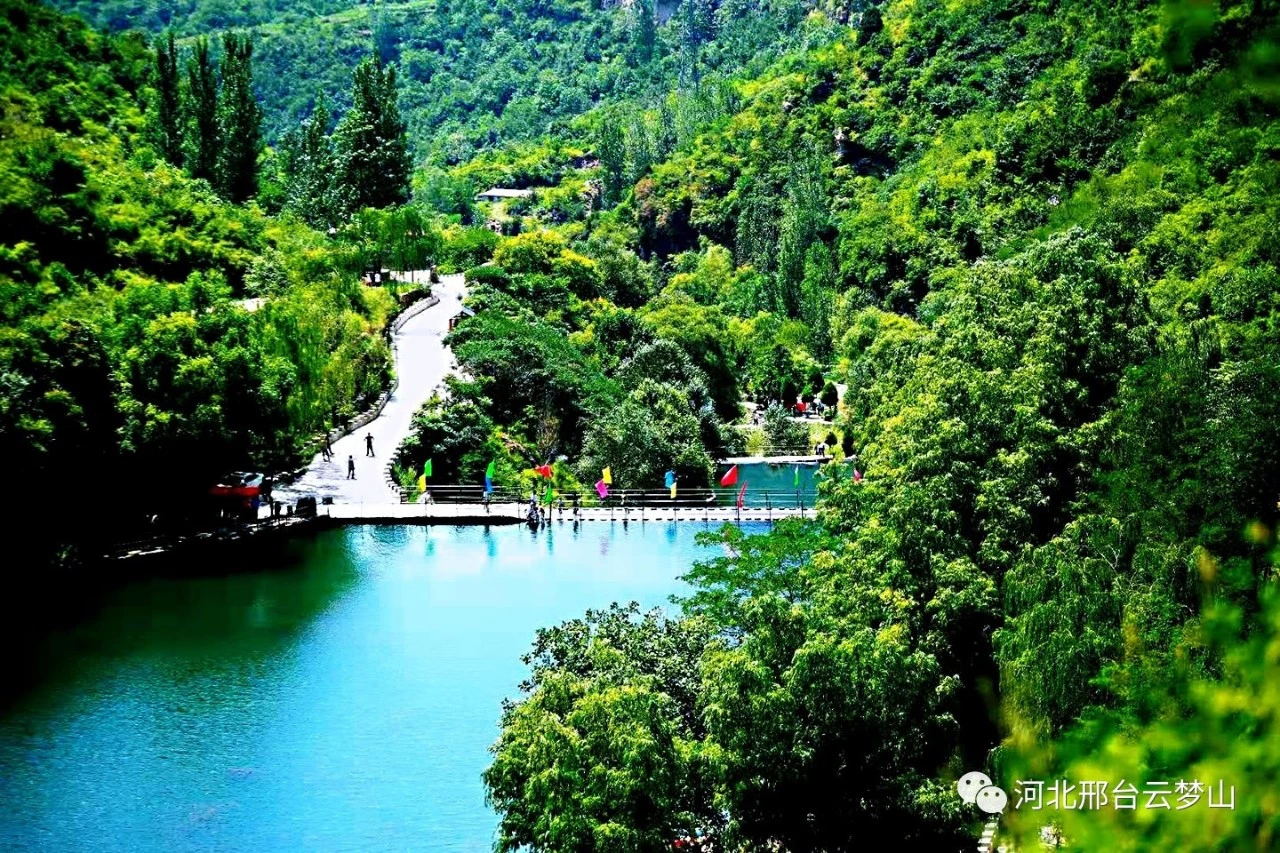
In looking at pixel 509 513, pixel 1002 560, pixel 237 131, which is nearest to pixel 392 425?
pixel 509 513

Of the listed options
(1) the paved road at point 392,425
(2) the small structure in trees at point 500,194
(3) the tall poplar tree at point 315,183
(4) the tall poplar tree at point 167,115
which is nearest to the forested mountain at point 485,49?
(2) the small structure in trees at point 500,194

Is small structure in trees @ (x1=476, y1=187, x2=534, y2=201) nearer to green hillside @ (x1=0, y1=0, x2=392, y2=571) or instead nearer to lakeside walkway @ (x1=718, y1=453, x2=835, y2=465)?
green hillside @ (x1=0, y1=0, x2=392, y2=571)

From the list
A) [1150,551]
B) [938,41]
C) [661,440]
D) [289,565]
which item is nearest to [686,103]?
[938,41]

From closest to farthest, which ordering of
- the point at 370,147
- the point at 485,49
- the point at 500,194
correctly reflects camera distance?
the point at 370,147 < the point at 500,194 < the point at 485,49

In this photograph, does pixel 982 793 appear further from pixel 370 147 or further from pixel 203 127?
pixel 370 147

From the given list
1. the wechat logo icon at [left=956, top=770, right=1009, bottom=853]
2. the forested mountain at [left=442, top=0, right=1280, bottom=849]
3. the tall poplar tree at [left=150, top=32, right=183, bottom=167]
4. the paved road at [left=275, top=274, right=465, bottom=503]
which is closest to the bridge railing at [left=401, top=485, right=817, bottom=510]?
the paved road at [left=275, top=274, right=465, bottom=503]
